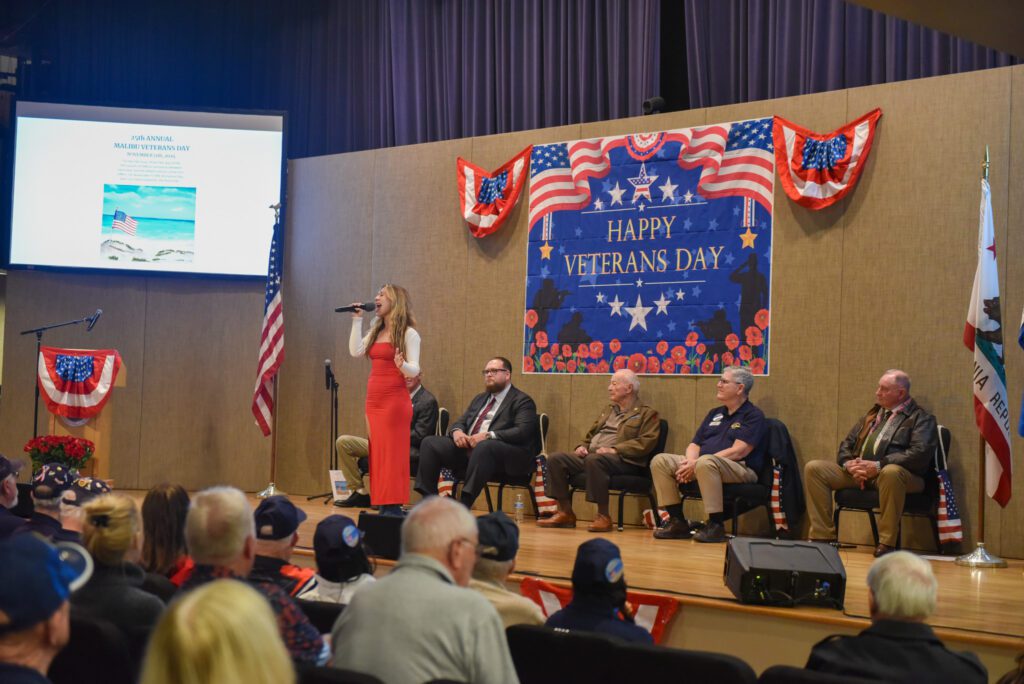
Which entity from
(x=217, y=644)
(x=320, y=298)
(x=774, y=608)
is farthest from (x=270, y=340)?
(x=217, y=644)

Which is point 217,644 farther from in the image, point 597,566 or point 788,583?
point 788,583

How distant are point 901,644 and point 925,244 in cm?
458

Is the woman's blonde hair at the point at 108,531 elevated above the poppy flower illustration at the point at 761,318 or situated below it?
below

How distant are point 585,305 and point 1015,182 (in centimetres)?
285

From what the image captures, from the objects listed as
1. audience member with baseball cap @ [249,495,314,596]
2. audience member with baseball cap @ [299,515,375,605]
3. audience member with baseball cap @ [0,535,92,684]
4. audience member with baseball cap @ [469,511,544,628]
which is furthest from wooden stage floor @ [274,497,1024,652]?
audience member with baseball cap @ [0,535,92,684]

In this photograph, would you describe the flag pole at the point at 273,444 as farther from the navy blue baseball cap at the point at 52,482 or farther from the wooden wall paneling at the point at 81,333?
the navy blue baseball cap at the point at 52,482

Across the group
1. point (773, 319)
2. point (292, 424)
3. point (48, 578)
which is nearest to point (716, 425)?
point (773, 319)

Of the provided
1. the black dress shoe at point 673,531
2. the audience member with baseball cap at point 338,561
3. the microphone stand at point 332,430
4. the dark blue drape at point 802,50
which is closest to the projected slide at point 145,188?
the microphone stand at point 332,430

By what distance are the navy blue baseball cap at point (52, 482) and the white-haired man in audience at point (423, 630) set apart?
6.95 feet

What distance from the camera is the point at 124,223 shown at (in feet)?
29.2

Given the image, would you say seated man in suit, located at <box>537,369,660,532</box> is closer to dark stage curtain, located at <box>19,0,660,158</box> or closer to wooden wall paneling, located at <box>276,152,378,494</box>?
wooden wall paneling, located at <box>276,152,378,494</box>

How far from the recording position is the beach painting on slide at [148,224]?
29.1 feet

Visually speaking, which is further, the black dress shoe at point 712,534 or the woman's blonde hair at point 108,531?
the black dress shoe at point 712,534

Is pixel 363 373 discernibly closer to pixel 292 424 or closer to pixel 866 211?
pixel 292 424
